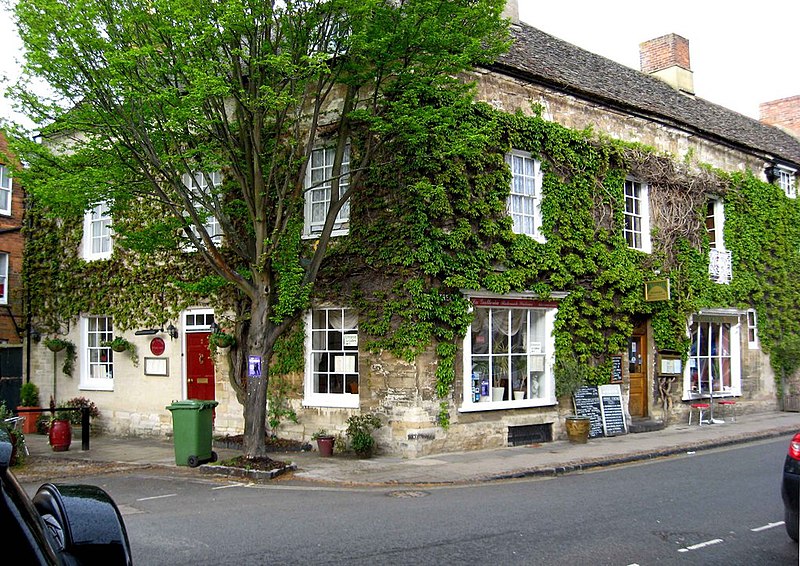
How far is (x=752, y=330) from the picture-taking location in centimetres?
2156

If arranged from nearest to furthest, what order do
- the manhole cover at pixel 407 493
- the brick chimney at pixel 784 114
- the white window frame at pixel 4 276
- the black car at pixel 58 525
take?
the black car at pixel 58 525 → the manhole cover at pixel 407 493 → the white window frame at pixel 4 276 → the brick chimney at pixel 784 114

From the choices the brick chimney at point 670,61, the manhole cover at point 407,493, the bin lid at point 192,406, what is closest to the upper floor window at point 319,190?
the bin lid at point 192,406

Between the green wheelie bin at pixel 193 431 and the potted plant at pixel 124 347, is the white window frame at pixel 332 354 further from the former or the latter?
the potted plant at pixel 124 347

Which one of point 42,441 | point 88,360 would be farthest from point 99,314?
point 42,441

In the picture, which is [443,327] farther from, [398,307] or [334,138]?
[334,138]

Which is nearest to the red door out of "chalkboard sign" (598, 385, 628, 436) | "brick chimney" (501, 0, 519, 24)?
"chalkboard sign" (598, 385, 628, 436)

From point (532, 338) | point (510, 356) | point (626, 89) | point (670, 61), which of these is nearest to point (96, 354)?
point (510, 356)

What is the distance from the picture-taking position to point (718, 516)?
8.62 m

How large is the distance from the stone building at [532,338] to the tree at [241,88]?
232cm

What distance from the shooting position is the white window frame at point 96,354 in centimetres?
1936

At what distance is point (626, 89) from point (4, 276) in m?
17.8

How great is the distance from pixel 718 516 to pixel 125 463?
32.6ft

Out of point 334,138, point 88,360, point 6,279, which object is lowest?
point 88,360

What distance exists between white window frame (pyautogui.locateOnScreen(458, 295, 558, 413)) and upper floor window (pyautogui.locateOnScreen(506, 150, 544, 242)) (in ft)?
5.00
